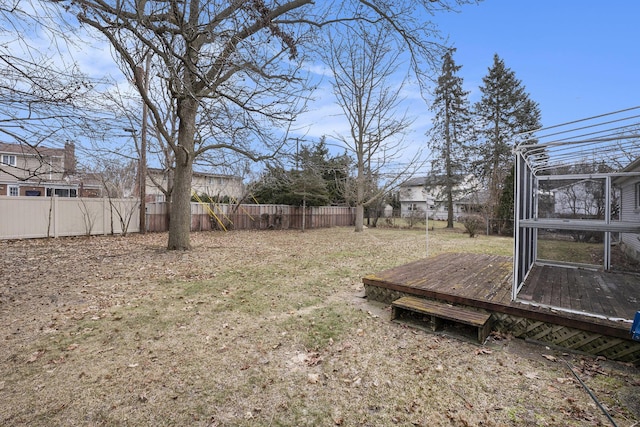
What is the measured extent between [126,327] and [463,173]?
72.6 feet

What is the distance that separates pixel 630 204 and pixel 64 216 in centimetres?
1812

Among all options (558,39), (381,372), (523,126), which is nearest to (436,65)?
(558,39)

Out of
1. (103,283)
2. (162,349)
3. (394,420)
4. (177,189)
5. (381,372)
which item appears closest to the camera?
(394,420)

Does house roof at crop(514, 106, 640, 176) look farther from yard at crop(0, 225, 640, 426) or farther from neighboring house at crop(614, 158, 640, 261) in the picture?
neighboring house at crop(614, 158, 640, 261)

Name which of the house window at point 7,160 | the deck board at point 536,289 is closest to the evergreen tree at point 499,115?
the deck board at point 536,289

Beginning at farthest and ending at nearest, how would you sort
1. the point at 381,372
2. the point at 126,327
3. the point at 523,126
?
the point at 523,126 → the point at 126,327 → the point at 381,372

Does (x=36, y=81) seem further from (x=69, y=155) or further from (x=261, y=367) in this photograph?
(x=261, y=367)

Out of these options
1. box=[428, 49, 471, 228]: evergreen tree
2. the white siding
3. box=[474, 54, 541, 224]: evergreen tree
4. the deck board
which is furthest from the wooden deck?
box=[474, 54, 541, 224]: evergreen tree

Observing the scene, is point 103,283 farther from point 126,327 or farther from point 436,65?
point 436,65

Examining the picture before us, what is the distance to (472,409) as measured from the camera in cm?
232

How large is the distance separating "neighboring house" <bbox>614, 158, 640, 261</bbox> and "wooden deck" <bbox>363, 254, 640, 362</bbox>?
3.44 meters

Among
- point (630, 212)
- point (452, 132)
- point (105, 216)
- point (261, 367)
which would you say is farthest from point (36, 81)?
point (452, 132)

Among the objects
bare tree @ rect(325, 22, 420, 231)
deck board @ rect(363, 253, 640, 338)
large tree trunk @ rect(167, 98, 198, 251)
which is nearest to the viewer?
deck board @ rect(363, 253, 640, 338)

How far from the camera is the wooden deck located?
3.30m
